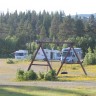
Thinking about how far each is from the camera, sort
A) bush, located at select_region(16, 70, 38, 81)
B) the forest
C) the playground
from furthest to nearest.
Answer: the forest
bush, located at select_region(16, 70, 38, 81)
the playground

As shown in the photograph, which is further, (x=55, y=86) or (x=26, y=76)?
(x=26, y=76)

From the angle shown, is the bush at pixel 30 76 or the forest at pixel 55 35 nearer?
the bush at pixel 30 76

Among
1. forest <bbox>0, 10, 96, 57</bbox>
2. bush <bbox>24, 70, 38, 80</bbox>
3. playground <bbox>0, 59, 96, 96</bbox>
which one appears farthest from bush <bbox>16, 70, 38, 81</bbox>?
forest <bbox>0, 10, 96, 57</bbox>

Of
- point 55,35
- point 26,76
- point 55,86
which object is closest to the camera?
point 55,86

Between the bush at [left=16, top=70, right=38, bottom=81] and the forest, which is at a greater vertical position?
the bush at [left=16, top=70, right=38, bottom=81]

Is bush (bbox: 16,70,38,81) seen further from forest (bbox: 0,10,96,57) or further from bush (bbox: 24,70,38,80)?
forest (bbox: 0,10,96,57)

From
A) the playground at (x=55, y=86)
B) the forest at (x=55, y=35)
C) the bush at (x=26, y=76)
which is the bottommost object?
the forest at (x=55, y=35)

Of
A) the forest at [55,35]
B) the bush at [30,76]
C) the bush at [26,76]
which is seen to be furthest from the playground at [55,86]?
the forest at [55,35]

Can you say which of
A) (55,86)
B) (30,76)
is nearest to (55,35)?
(30,76)

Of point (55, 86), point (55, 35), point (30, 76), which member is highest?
point (55, 86)

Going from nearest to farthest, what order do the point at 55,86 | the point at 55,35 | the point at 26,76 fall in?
1. the point at 55,86
2. the point at 26,76
3. the point at 55,35

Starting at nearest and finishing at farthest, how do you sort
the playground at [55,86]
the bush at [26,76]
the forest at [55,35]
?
the playground at [55,86] → the bush at [26,76] → the forest at [55,35]

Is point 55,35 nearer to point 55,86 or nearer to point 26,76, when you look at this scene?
point 26,76

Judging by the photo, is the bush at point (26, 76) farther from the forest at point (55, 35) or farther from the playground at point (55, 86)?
the forest at point (55, 35)
